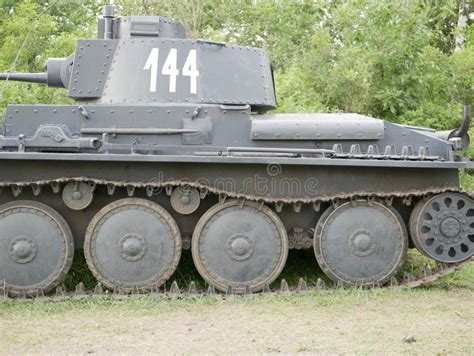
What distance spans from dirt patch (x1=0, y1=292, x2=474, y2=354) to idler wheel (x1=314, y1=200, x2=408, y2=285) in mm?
370

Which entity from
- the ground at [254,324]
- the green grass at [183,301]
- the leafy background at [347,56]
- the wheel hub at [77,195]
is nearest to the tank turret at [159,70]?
the wheel hub at [77,195]

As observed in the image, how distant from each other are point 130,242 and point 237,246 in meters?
1.27

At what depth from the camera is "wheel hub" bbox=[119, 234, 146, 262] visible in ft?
32.1

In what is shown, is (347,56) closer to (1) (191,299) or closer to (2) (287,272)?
(2) (287,272)

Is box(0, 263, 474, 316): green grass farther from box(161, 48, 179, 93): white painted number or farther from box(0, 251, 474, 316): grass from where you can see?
box(161, 48, 179, 93): white painted number

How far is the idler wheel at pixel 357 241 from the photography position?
33.1 ft

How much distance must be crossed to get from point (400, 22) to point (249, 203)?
31.7 ft

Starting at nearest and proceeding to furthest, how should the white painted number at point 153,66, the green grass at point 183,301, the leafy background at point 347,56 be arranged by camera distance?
the green grass at point 183,301 < the white painted number at point 153,66 < the leafy background at point 347,56

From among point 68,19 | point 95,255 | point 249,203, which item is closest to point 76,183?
point 95,255

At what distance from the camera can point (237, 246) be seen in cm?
992

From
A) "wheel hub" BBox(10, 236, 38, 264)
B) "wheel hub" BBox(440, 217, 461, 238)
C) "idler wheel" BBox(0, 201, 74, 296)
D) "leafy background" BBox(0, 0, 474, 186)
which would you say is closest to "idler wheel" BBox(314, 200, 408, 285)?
"wheel hub" BBox(440, 217, 461, 238)

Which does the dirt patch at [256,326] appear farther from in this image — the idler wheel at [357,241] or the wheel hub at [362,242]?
the wheel hub at [362,242]

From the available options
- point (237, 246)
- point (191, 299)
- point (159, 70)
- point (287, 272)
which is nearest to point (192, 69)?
point (159, 70)

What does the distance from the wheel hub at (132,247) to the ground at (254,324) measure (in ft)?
1.78
